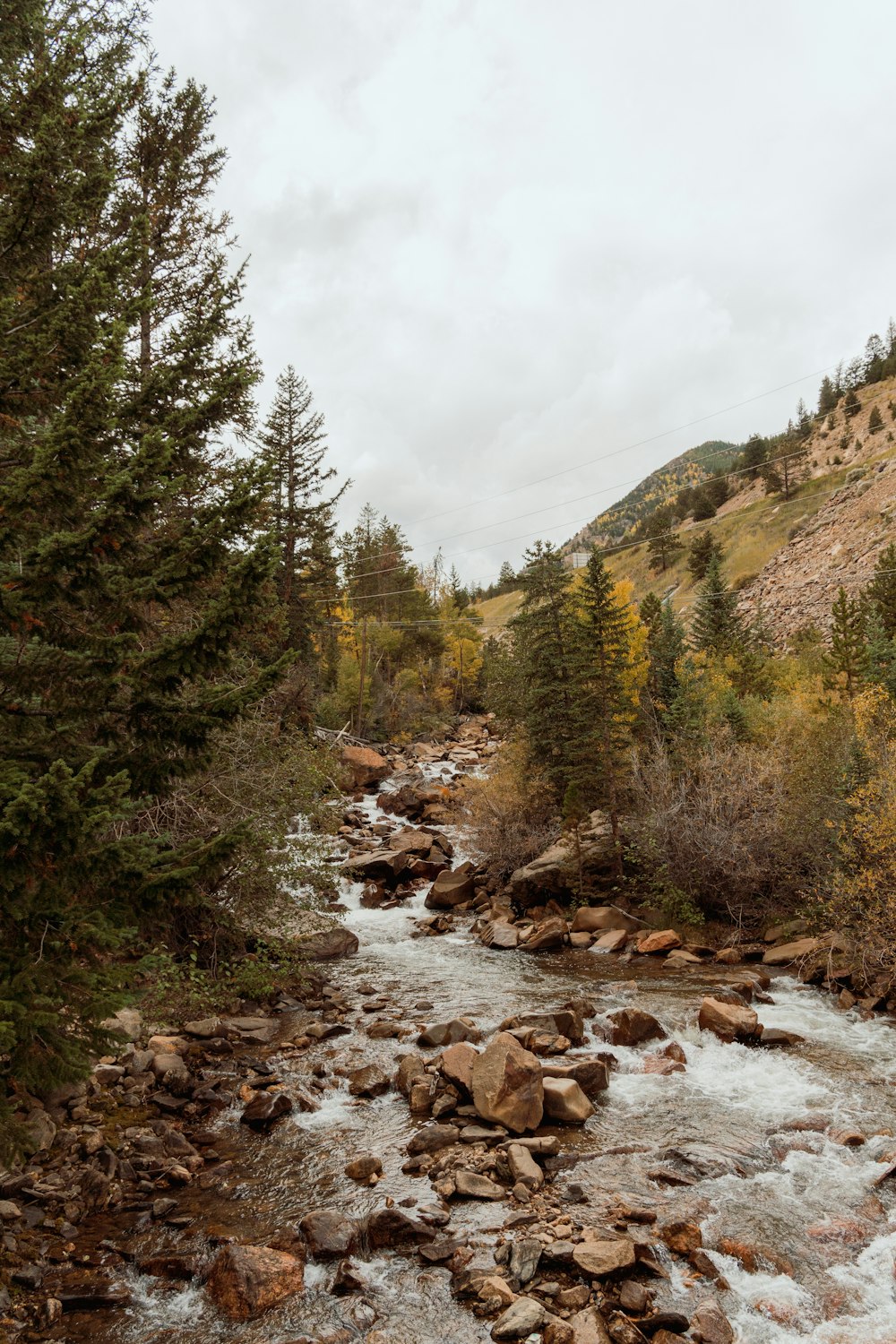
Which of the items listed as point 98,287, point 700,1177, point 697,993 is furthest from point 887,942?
point 98,287

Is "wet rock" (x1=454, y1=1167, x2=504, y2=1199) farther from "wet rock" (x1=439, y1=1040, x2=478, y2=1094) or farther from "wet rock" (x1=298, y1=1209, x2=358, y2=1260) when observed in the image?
"wet rock" (x1=439, y1=1040, x2=478, y2=1094)

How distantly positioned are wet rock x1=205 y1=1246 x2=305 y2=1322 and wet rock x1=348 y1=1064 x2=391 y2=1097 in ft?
11.3

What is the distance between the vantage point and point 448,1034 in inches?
452

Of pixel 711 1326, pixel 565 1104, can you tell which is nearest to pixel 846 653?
pixel 565 1104

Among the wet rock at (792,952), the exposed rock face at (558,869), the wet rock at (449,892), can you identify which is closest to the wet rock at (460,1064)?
the wet rock at (792,952)

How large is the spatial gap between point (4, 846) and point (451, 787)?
2898cm

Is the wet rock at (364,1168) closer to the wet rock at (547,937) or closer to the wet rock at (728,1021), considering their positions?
the wet rock at (728,1021)

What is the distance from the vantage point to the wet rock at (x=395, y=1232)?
267 inches

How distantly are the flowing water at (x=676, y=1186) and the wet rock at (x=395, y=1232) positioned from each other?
167 millimetres

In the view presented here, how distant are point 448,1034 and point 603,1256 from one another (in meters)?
5.49

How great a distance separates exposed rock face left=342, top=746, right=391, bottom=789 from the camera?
33.4m

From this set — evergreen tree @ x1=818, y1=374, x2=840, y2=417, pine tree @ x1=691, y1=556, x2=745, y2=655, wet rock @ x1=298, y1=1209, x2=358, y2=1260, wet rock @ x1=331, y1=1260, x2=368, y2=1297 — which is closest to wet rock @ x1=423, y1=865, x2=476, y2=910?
wet rock @ x1=298, y1=1209, x2=358, y2=1260

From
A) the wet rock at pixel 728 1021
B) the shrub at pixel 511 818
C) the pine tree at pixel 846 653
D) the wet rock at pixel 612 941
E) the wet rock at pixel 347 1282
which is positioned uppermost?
the pine tree at pixel 846 653

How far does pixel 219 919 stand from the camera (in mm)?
12859
